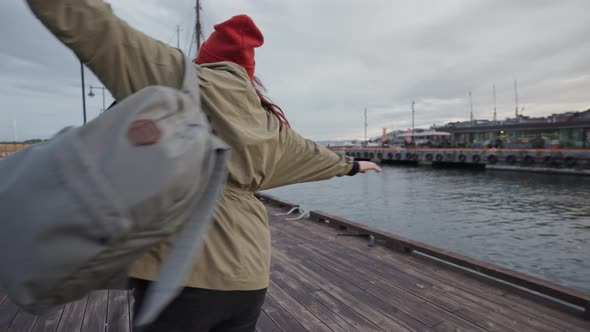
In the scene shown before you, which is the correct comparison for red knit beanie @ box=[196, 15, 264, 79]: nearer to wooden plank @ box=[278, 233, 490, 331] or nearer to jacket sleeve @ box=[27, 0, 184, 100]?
jacket sleeve @ box=[27, 0, 184, 100]

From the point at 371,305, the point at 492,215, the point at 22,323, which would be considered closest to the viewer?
the point at 22,323

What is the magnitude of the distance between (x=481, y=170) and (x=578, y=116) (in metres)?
17.9

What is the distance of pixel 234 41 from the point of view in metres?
1.04

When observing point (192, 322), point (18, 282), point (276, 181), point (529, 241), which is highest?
point (276, 181)

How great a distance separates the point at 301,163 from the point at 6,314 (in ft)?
9.69

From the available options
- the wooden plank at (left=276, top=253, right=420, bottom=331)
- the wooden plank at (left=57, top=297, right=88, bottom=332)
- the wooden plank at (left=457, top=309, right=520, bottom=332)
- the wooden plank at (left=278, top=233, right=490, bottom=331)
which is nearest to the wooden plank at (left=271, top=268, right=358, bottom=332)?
the wooden plank at (left=276, top=253, right=420, bottom=331)

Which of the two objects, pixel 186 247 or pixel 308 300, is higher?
pixel 186 247

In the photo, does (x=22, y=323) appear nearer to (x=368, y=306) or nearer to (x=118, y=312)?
(x=118, y=312)

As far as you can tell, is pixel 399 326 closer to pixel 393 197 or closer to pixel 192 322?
pixel 192 322

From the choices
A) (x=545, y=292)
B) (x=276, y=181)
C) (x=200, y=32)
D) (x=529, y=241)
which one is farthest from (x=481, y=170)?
(x=276, y=181)

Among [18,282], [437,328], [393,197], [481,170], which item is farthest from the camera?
[481,170]

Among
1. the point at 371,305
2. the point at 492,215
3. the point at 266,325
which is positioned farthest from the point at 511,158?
the point at 266,325

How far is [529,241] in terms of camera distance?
9695 millimetres

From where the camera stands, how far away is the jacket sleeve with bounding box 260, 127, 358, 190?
45.8 inches
